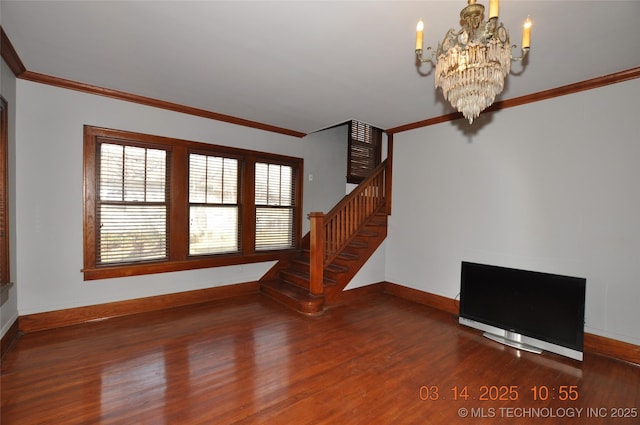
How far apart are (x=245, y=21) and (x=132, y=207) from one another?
2.77m

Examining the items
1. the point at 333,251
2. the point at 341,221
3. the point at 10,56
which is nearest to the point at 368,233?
the point at 341,221

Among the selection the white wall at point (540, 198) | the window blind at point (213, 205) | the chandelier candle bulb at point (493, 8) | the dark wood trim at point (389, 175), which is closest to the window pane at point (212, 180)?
the window blind at point (213, 205)

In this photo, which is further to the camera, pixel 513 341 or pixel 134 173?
pixel 134 173

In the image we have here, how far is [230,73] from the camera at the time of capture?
9.58 ft

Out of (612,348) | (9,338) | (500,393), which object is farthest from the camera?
(612,348)

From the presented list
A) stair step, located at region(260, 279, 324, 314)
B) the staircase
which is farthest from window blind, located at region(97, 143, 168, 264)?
the staircase

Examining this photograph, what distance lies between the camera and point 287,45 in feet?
7.84

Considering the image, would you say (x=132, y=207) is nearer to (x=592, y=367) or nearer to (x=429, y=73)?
(x=429, y=73)

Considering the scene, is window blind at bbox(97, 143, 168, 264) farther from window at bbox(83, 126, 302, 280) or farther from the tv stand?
the tv stand

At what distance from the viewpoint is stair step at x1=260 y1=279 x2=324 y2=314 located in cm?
391

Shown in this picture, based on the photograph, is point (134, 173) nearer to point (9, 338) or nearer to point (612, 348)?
point (9, 338)

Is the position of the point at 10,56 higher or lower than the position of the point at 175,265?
higher

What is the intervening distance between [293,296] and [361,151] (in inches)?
147

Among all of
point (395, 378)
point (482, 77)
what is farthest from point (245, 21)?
point (395, 378)
